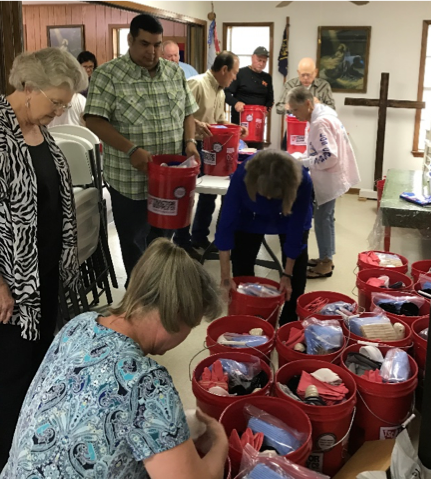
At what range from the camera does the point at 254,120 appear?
6137mm

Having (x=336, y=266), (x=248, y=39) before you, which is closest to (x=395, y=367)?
(x=336, y=266)

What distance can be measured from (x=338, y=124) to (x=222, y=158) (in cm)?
88

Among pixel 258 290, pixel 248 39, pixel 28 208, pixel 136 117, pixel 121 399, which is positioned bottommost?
pixel 258 290

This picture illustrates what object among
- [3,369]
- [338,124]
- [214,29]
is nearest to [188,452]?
[3,369]

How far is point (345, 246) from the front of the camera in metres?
5.06

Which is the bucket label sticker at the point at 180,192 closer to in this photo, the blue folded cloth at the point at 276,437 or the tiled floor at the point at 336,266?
the tiled floor at the point at 336,266

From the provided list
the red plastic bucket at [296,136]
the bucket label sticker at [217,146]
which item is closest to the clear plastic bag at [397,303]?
the bucket label sticker at [217,146]

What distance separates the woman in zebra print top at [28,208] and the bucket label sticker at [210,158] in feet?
6.10

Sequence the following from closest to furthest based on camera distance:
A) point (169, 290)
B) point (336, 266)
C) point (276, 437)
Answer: point (169, 290)
point (276, 437)
point (336, 266)

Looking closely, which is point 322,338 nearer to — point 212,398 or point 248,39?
point 212,398

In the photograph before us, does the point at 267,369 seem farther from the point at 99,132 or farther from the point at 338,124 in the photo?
the point at 338,124

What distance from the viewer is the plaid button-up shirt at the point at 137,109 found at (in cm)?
284

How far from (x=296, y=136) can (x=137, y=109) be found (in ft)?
9.54

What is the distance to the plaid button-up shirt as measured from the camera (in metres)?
2.84
